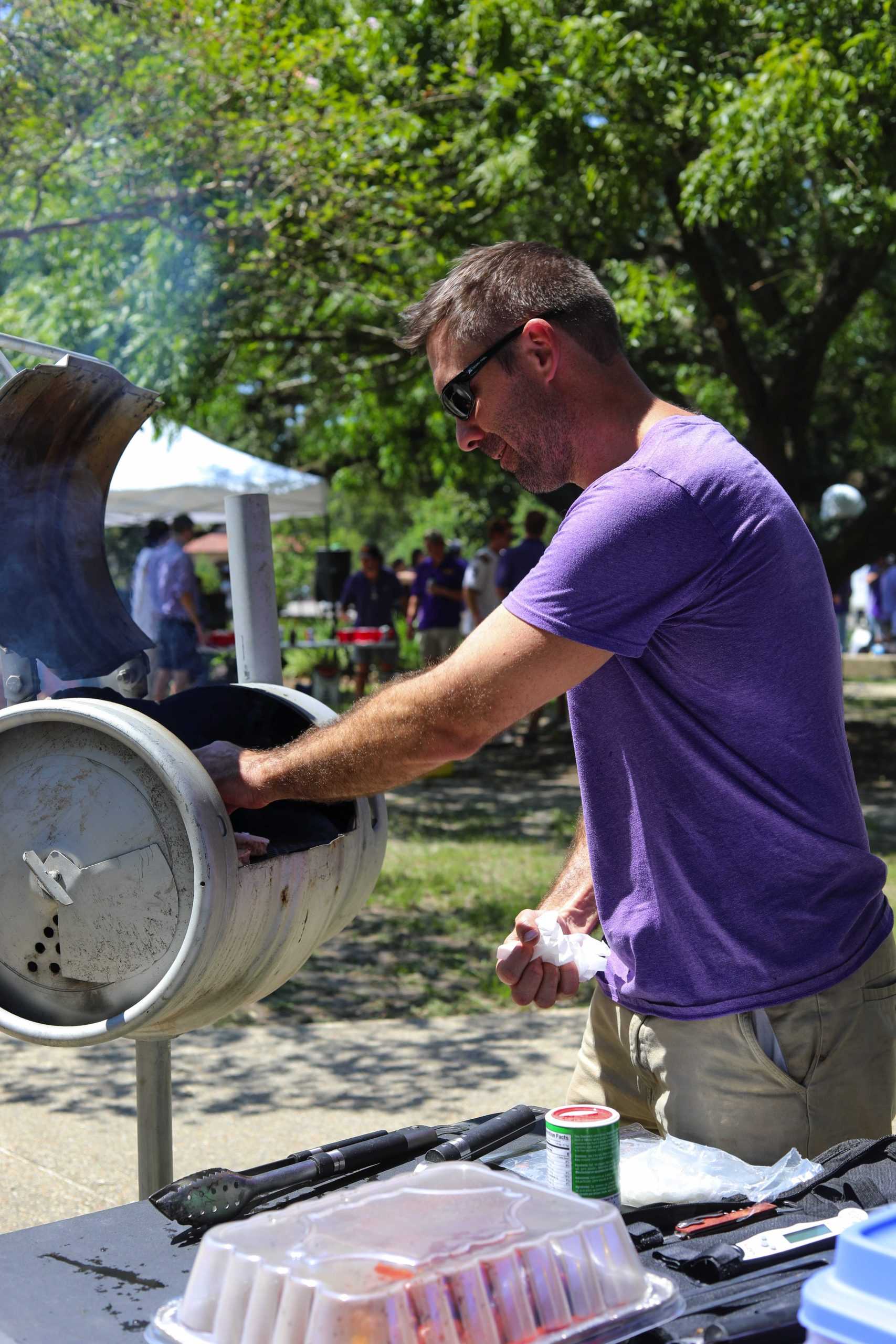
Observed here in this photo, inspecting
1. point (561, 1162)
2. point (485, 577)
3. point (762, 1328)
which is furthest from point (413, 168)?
point (762, 1328)

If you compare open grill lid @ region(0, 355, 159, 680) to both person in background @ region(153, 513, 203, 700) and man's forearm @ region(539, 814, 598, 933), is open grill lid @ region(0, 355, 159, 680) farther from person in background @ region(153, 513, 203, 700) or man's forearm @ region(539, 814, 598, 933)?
person in background @ region(153, 513, 203, 700)

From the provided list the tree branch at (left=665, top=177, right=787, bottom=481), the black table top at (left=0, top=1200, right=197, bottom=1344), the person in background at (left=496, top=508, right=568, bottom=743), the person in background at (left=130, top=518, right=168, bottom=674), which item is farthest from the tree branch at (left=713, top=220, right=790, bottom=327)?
the black table top at (left=0, top=1200, right=197, bottom=1344)

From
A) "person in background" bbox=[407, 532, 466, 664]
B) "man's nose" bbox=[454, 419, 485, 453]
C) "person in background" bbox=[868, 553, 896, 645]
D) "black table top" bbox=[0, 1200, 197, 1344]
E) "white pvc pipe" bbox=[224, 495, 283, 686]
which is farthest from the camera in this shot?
"person in background" bbox=[868, 553, 896, 645]

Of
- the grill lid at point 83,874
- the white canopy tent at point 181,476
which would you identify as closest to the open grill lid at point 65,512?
the grill lid at point 83,874

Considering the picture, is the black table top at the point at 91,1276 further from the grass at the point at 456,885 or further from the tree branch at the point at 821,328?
the tree branch at the point at 821,328

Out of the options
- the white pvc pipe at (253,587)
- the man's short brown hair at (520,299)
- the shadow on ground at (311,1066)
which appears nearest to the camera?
the man's short brown hair at (520,299)

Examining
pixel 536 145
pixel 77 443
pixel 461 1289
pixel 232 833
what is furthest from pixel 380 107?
pixel 461 1289

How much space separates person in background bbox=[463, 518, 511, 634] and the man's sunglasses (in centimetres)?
1043

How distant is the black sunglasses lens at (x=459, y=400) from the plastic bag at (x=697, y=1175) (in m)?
1.01

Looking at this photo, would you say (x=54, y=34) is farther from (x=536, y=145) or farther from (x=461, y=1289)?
(x=461, y=1289)

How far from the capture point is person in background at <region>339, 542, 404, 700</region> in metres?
15.0

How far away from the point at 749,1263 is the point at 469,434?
3.81 ft

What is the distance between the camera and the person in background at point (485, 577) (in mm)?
12594

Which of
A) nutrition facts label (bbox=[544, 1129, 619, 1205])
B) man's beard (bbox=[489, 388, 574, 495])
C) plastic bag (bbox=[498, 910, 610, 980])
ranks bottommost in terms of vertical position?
nutrition facts label (bbox=[544, 1129, 619, 1205])
